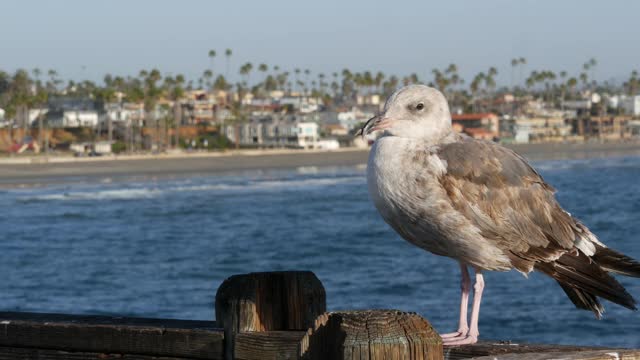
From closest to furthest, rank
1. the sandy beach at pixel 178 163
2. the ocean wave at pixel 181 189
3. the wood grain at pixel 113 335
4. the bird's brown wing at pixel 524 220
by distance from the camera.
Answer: the wood grain at pixel 113 335 → the bird's brown wing at pixel 524 220 → the ocean wave at pixel 181 189 → the sandy beach at pixel 178 163

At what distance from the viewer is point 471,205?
5.79 metres

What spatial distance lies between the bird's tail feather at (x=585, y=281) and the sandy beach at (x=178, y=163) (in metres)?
87.8

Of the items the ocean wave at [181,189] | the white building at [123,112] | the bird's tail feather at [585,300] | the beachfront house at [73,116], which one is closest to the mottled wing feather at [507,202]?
the bird's tail feather at [585,300]

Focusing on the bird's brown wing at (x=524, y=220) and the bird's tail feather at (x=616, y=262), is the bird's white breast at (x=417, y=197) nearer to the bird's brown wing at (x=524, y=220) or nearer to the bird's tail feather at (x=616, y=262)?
the bird's brown wing at (x=524, y=220)

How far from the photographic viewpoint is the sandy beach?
103 m

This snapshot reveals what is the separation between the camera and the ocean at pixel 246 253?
86.3 ft

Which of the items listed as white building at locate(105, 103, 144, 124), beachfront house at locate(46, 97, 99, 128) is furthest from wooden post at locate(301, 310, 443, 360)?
white building at locate(105, 103, 144, 124)

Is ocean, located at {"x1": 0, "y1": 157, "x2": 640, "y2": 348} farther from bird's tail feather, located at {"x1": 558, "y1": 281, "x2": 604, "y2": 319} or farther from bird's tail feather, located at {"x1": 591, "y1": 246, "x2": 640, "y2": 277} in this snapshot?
bird's tail feather, located at {"x1": 591, "y1": 246, "x2": 640, "y2": 277}

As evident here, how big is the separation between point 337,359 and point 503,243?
271 centimetres

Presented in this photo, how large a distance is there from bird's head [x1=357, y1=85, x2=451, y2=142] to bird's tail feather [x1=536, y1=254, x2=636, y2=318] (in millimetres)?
844

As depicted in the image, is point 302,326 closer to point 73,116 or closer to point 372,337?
point 372,337

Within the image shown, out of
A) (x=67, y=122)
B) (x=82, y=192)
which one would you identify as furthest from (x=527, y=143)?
(x=82, y=192)

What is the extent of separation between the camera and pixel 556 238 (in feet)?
19.6

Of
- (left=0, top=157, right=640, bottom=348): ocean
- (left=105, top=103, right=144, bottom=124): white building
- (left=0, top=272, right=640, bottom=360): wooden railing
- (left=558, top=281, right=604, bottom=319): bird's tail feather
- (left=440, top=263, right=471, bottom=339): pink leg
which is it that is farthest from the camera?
(left=105, top=103, right=144, bottom=124): white building
